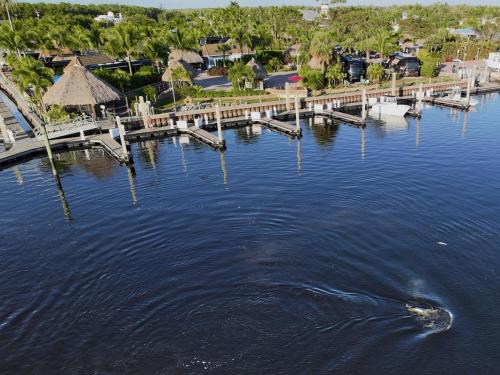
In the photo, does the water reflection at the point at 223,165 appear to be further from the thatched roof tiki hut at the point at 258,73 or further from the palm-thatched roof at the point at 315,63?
the palm-thatched roof at the point at 315,63

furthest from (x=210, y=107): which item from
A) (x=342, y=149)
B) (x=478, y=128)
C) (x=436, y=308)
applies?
(x=436, y=308)

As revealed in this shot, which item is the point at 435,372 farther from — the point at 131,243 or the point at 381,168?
the point at 381,168

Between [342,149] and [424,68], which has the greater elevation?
[424,68]

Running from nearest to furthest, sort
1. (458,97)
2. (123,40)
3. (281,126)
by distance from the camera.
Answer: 1. (281,126)
2. (458,97)
3. (123,40)

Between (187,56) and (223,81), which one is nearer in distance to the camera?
(223,81)

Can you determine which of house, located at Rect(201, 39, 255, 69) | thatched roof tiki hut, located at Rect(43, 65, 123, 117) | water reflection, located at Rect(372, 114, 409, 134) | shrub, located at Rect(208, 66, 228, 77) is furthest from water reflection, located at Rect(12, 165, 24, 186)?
house, located at Rect(201, 39, 255, 69)

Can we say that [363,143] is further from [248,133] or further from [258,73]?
[258,73]

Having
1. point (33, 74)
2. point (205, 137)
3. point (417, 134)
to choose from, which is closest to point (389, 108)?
point (417, 134)
